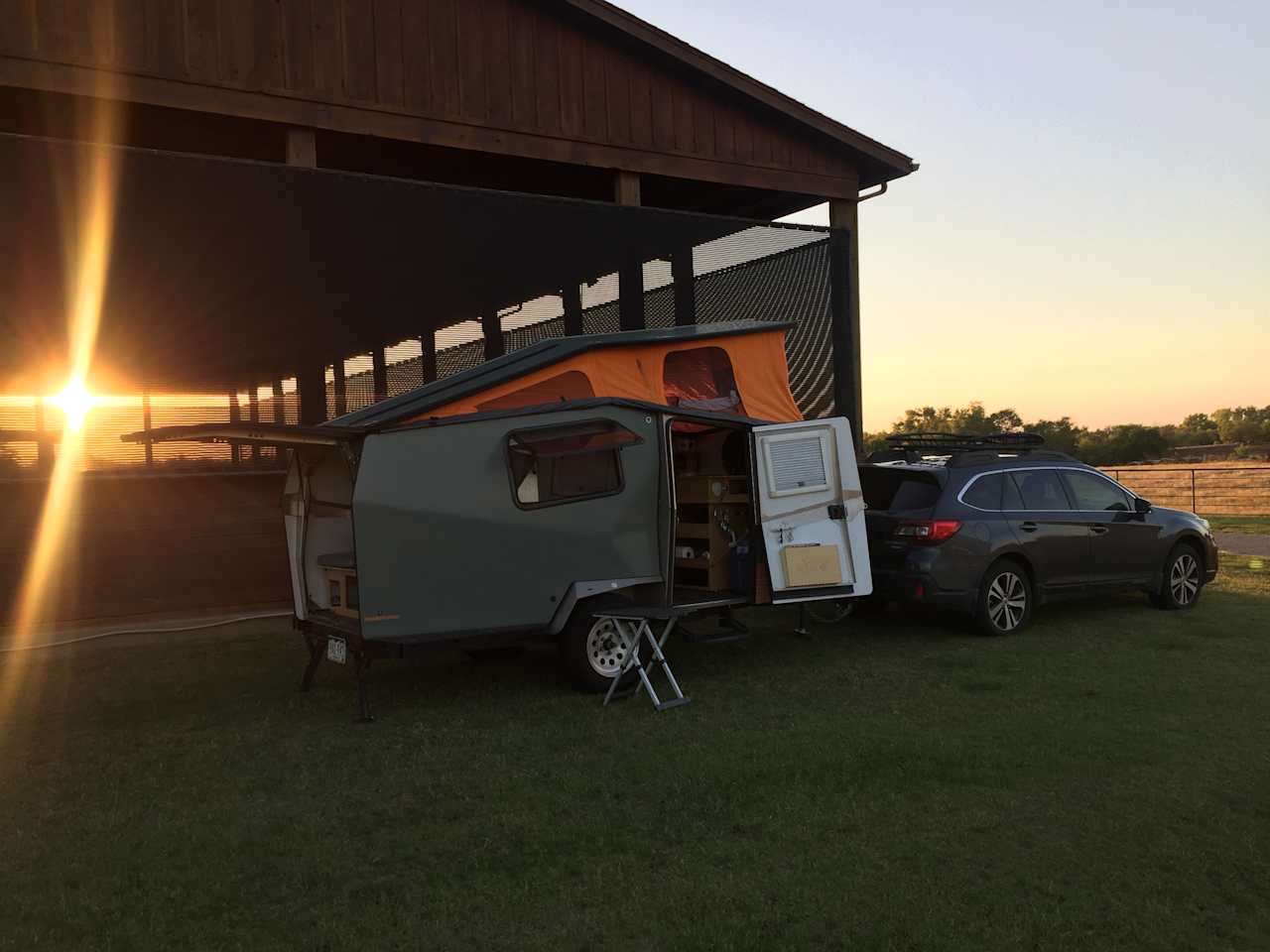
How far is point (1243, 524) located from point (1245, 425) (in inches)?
1386

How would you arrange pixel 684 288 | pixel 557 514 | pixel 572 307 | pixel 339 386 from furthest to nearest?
pixel 684 288 < pixel 572 307 < pixel 339 386 < pixel 557 514

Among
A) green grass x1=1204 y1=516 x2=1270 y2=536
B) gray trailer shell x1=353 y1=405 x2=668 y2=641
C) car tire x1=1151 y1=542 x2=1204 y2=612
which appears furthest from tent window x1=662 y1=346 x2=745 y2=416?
green grass x1=1204 y1=516 x2=1270 y2=536

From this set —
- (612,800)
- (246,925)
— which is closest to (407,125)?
(612,800)

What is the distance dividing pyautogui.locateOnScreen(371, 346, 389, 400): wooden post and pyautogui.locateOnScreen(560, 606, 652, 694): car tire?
4997 millimetres

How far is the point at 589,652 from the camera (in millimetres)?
7230

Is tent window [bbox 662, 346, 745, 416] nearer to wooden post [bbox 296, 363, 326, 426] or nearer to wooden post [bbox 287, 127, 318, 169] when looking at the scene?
wooden post [bbox 296, 363, 326, 426]

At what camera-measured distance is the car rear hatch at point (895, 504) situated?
903 centimetres

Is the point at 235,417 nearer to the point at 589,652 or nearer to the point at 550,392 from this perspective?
the point at 550,392

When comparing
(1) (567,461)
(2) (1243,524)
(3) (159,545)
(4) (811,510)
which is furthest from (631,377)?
(2) (1243,524)

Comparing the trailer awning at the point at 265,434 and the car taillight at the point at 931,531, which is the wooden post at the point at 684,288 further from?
the trailer awning at the point at 265,434

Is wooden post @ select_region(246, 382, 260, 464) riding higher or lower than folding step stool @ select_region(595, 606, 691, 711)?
higher

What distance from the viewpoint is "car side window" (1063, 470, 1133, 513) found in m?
9.88

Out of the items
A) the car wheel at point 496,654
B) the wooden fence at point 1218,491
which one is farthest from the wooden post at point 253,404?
the wooden fence at point 1218,491

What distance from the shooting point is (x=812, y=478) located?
820 centimetres
